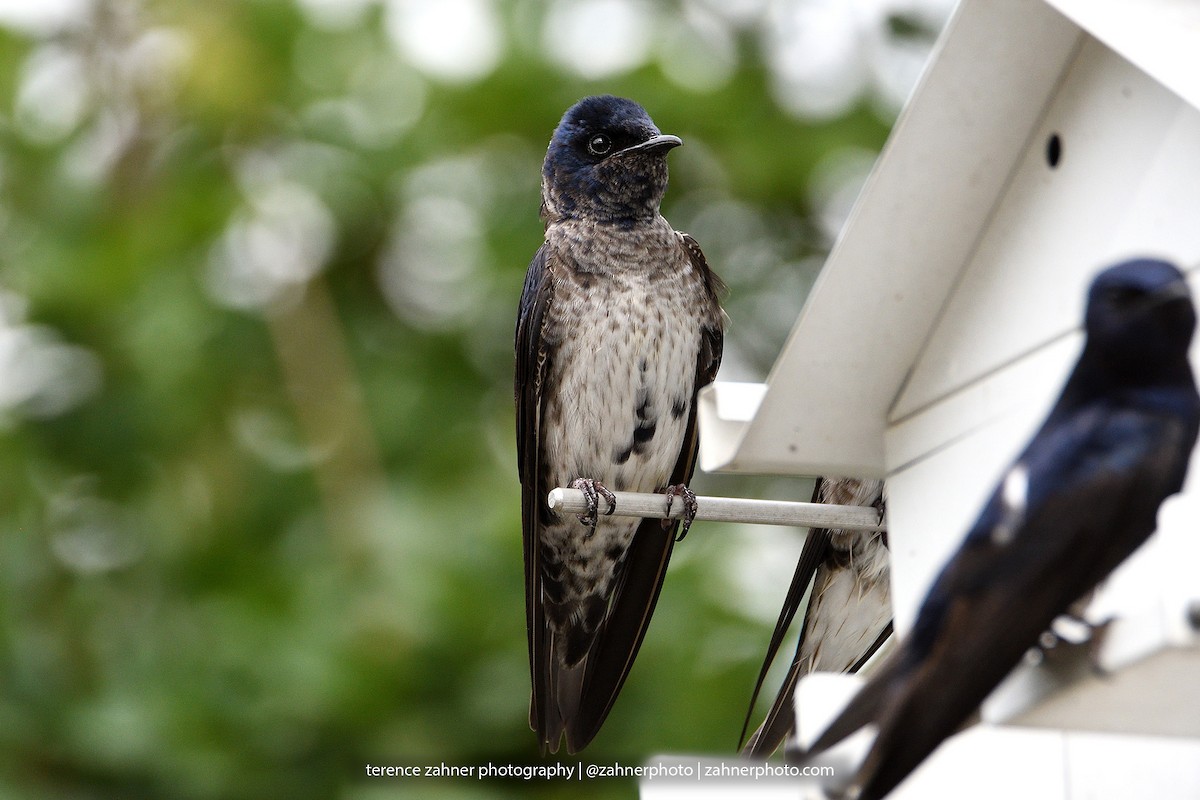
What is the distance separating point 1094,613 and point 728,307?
4.35m

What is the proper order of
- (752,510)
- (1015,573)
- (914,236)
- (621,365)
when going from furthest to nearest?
(621,365), (752,510), (914,236), (1015,573)

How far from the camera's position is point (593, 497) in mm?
3678

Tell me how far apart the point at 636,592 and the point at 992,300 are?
1.77 metres

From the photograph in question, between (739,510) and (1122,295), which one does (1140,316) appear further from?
Result: (739,510)

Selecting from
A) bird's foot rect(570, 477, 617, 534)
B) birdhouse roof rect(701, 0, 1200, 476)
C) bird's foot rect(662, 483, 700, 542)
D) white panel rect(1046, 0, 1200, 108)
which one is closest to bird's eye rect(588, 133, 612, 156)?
bird's foot rect(570, 477, 617, 534)

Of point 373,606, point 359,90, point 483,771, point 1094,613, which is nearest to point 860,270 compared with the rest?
point 1094,613

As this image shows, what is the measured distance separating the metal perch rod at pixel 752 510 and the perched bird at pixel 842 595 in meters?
0.45

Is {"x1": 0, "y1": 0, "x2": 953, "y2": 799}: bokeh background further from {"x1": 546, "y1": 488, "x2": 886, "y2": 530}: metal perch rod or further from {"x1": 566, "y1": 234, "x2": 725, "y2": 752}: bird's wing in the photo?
{"x1": 546, "y1": 488, "x2": 886, "y2": 530}: metal perch rod

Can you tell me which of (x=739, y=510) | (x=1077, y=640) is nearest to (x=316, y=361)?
(x=739, y=510)

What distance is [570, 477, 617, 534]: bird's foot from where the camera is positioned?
10.9 ft

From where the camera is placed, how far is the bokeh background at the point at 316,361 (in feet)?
20.6

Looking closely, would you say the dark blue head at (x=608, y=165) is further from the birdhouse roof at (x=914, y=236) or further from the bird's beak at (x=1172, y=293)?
the bird's beak at (x=1172, y=293)

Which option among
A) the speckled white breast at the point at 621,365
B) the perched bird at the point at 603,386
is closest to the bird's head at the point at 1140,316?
the perched bird at the point at 603,386

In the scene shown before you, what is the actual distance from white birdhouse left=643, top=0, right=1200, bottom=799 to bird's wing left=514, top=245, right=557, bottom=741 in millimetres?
1109
